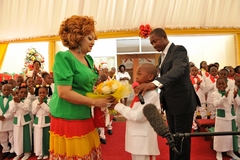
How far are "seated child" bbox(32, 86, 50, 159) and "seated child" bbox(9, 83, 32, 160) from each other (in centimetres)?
15

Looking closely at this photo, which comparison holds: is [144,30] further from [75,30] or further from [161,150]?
[75,30]

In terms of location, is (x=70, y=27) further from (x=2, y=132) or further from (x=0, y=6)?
(x=0, y=6)

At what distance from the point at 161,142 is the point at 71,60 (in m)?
3.46

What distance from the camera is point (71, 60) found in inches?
61.6

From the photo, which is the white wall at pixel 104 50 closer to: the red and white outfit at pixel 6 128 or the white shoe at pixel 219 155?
the red and white outfit at pixel 6 128

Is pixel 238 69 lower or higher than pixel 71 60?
higher

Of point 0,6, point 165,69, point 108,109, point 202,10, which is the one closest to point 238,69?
point 202,10

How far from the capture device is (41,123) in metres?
3.70

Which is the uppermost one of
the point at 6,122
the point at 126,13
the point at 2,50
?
the point at 126,13

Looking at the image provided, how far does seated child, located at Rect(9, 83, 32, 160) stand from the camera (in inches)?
146

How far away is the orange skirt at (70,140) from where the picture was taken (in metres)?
1.60

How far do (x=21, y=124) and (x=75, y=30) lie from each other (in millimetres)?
2774

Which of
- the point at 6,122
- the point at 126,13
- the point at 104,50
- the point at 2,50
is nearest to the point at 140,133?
the point at 6,122

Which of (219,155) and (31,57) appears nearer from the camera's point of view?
(219,155)
